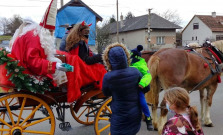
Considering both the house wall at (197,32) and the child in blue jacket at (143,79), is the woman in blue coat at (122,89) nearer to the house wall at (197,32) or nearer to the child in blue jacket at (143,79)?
the child in blue jacket at (143,79)

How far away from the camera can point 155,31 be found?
3456cm

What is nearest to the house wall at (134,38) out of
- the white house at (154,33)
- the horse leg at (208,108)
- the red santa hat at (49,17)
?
the white house at (154,33)

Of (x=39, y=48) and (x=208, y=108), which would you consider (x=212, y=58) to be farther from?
(x=39, y=48)

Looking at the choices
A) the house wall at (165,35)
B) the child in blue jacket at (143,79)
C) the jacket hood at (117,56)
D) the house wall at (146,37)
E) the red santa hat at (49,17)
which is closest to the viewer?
the jacket hood at (117,56)

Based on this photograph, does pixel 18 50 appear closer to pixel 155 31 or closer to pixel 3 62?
pixel 3 62

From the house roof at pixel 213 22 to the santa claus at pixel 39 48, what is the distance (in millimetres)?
39637

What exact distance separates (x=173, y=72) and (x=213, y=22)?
4062 cm

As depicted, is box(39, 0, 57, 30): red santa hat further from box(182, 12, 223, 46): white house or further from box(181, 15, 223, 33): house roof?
box(181, 15, 223, 33): house roof

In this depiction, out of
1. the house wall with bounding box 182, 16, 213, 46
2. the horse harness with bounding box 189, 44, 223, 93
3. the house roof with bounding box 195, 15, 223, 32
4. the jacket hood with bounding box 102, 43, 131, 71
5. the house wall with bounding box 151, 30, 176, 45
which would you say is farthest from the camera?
the house wall with bounding box 182, 16, 213, 46

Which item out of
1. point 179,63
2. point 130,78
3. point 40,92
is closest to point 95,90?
point 40,92

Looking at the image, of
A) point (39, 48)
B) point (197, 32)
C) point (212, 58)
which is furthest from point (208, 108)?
point (197, 32)

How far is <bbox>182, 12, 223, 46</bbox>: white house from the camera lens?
38.3 metres

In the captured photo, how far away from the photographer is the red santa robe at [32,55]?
2.88 meters

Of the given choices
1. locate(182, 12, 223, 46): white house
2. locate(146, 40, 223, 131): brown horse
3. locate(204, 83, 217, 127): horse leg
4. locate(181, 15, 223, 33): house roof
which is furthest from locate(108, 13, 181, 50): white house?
locate(146, 40, 223, 131): brown horse
